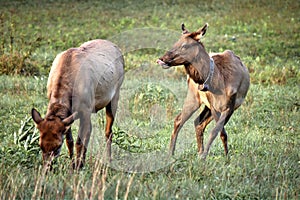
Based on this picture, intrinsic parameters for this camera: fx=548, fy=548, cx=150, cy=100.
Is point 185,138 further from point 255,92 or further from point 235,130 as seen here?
point 255,92

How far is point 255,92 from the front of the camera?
39.4ft

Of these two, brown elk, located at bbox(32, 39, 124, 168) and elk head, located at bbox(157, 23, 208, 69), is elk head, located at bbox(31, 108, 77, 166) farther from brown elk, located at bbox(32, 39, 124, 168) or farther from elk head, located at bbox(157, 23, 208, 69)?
elk head, located at bbox(157, 23, 208, 69)

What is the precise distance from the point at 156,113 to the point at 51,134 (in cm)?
466

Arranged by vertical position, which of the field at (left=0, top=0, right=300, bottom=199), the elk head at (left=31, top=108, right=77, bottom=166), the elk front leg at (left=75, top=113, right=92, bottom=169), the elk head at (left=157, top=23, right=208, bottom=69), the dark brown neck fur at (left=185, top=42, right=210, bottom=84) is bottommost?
the field at (left=0, top=0, right=300, bottom=199)

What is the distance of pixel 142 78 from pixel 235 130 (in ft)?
Result: 12.7

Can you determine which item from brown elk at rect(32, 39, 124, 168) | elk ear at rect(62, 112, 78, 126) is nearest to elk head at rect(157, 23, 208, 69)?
brown elk at rect(32, 39, 124, 168)

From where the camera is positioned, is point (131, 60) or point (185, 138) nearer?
point (185, 138)

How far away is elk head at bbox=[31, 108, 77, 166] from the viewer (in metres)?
5.74

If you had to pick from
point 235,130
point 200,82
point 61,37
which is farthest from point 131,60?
point 200,82

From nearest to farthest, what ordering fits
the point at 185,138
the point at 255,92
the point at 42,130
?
1. the point at 42,130
2. the point at 185,138
3. the point at 255,92

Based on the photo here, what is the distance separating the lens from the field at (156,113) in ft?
18.8

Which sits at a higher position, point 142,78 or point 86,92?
point 86,92

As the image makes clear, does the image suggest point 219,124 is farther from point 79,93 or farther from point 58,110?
point 58,110

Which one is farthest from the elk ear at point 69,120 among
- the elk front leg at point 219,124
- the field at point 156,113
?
the elk front leg at point 219,124
